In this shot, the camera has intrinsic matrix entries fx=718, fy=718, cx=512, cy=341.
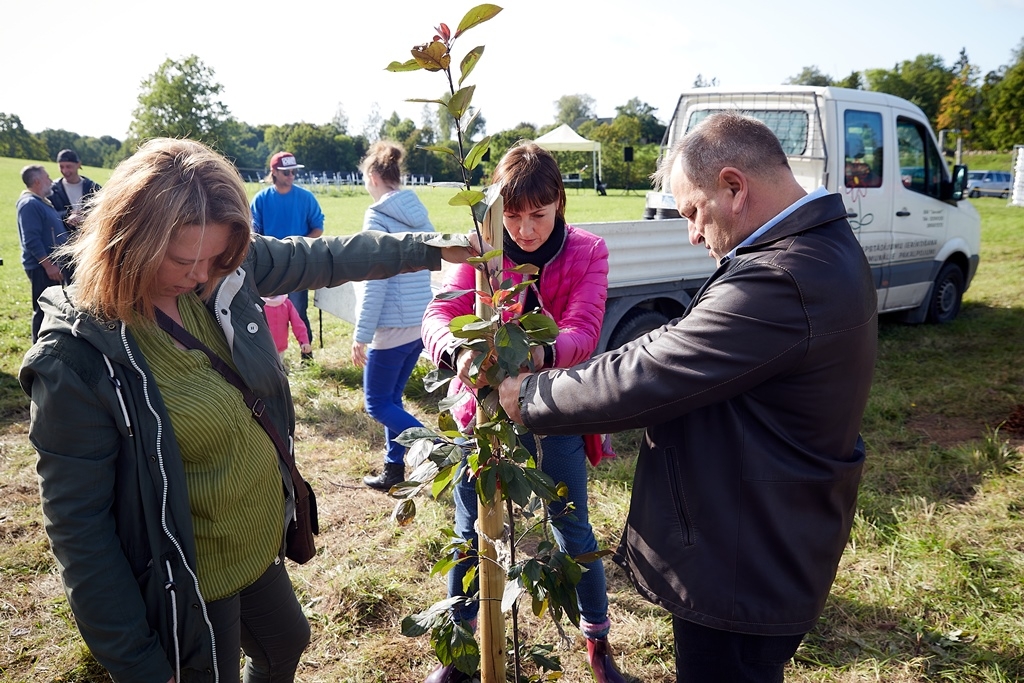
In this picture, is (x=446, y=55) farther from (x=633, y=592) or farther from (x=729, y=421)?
(x=633, y=592)

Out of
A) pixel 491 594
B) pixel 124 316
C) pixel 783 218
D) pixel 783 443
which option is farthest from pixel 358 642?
pixel 783 218

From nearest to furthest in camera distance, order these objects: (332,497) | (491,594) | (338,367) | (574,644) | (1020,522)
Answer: (491,594) < (574,644) < (1020,522) < (332,497) < (338,367)

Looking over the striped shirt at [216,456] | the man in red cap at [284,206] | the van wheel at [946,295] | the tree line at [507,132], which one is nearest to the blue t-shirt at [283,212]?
the man in red cap at [284,206]

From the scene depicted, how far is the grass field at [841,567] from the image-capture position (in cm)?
283

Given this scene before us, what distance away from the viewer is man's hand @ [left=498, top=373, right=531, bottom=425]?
156cm

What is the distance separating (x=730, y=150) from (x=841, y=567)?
2.62 meters

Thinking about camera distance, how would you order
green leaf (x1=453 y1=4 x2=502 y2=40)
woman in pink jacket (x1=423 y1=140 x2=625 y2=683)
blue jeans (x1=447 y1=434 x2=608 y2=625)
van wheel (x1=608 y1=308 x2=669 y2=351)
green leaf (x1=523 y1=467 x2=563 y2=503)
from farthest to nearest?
van wheel (x1=608 y1=308 x2=669 y2=351)
blue jeans (x1=447 y1=434 x2=608 y2=625)
woman in pink jacket (x1=423 y1=140 x2=625 y2=683)
green leaf (x1=523 y1=467 x2=563 y2=503)
green leaf (x1=453 y1=4 x2=502 y2=40)

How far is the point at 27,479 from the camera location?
175 inches

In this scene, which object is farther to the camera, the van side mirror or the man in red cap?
the van side mirror

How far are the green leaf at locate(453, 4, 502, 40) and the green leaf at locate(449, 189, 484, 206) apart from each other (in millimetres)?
275

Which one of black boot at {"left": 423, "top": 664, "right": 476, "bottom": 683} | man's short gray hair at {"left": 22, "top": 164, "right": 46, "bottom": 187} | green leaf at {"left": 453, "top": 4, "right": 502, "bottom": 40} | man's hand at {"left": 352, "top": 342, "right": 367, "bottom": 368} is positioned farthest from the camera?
man's short gray hair at {"left": 22, "top": 164, "right": 46, "bottom": 187}

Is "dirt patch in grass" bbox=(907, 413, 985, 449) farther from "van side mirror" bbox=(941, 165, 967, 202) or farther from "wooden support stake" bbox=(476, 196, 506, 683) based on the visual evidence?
Result: "wooden support stake" bbox=(476, 196, 506, 683)

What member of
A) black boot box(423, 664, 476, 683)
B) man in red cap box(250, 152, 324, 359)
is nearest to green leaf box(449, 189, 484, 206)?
black boot box(423, 664, 476, 683)

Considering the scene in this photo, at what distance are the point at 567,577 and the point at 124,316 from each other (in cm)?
108
